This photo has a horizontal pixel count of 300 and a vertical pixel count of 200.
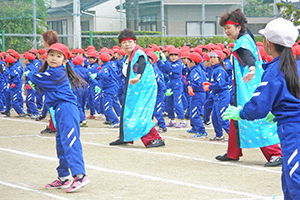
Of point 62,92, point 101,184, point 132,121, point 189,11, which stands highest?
point 189,11

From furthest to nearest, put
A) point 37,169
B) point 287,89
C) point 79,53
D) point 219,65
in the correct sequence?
point 79,53
point 219,65
point 37,169
point 287,89

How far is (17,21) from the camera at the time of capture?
68.3 feet

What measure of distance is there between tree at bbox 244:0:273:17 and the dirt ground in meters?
16.0

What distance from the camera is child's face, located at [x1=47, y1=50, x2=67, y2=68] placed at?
591 centimetres

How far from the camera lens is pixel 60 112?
5727 mm

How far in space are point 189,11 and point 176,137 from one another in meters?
14.9

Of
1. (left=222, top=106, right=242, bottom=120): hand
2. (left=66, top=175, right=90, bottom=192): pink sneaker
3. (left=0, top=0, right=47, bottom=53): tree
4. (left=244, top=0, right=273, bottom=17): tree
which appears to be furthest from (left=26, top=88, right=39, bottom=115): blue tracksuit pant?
(left=244, top=0, right=273, bottom=17): tree

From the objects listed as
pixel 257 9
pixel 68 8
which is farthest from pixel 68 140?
pixel 257 9

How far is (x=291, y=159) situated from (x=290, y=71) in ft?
2.30

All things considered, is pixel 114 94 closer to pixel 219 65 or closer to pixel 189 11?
pixel 219 65

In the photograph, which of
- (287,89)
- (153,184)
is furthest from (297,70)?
(153,184)

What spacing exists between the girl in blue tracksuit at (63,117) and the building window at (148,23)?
17151mm

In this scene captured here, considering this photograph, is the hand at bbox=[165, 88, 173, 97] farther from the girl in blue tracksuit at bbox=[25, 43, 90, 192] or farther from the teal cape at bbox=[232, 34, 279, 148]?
the girl in blue tracksuit at bbox=[25, 43, 90, 192]

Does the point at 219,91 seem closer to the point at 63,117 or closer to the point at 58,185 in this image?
the point at 63,117
